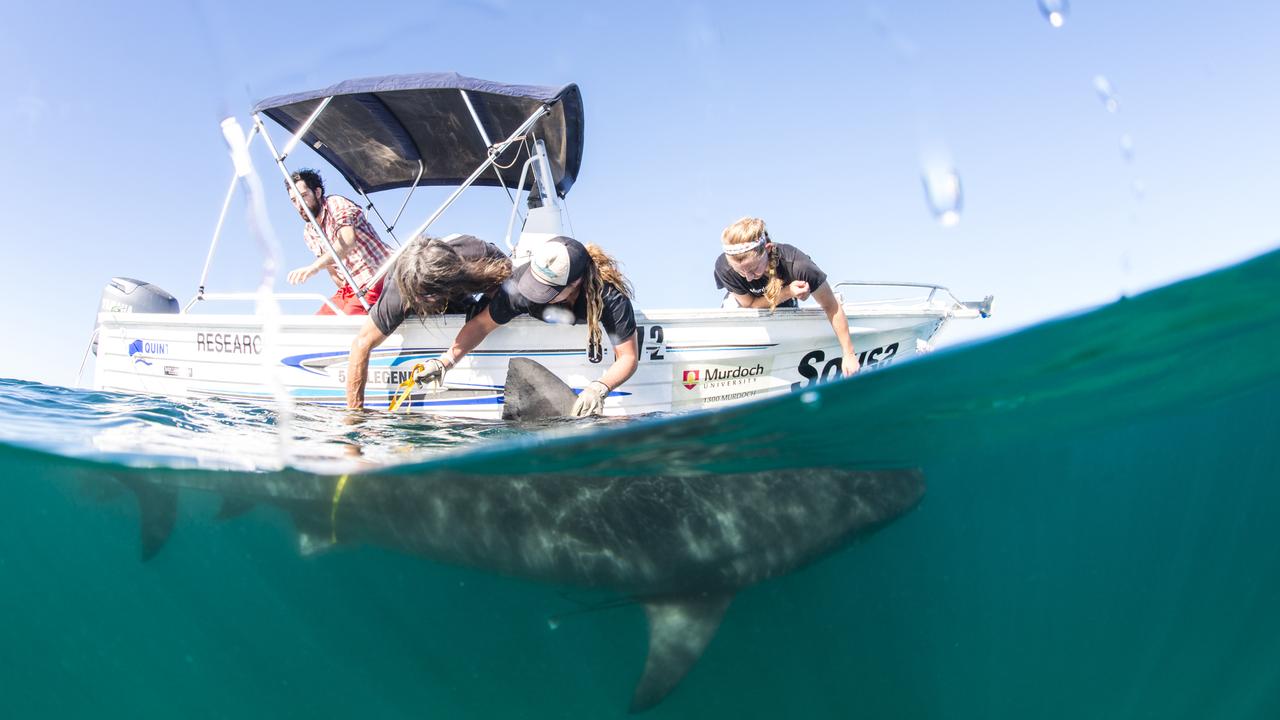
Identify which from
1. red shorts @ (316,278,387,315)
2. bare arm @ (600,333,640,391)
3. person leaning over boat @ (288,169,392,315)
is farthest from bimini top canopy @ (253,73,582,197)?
bare arm @ (600,333,640,391)

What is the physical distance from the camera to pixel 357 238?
671 cm

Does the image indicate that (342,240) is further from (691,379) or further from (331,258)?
(691,379)

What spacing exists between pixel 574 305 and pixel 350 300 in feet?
9.13

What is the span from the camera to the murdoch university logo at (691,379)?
6.86m

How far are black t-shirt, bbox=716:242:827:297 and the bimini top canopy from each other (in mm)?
2709

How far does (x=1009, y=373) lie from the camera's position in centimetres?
379

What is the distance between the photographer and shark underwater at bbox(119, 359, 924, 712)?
4078 mm

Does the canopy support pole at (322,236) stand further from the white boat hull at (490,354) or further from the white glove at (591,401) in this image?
the white glove at (591,401)

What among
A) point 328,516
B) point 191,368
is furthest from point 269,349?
point 328,516

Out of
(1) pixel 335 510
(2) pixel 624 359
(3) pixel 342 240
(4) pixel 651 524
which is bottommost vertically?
(4) pixel 651 524

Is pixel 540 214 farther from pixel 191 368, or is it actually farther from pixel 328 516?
pixel 191 368

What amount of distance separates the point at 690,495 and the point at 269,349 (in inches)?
204

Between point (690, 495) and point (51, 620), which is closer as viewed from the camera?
point (690, 495)

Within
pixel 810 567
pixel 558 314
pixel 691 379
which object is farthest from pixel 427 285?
pixel 810 567
